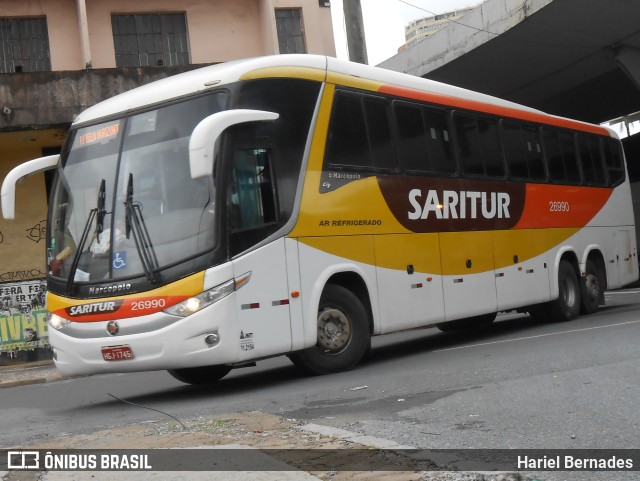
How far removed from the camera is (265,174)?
9969 mm

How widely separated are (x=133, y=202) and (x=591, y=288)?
10329 millimetres

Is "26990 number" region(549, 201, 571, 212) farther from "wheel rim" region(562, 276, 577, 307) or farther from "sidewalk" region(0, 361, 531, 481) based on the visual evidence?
"sidewalk" region(0, 361, 531, 481)

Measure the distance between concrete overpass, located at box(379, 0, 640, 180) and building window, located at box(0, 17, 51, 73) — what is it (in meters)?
9.52

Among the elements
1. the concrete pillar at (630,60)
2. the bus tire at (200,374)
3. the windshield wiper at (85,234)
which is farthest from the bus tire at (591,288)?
the windshield wiper at (85,234)

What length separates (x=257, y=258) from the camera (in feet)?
31.7

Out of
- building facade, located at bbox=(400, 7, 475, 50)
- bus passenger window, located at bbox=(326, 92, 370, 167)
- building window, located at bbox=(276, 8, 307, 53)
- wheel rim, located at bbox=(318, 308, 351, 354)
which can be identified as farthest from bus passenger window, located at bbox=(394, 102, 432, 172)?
building window, located at bbox=(276, 8, 307, 53)

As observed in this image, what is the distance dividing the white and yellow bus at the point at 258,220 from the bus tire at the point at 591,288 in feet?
13.4

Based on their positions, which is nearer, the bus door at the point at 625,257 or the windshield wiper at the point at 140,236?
the windshield wiper at the point at 140,236

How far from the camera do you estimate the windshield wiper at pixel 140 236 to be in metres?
9.30

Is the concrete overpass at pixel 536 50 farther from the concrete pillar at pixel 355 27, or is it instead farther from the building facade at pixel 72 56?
the concrete pillar at pixel 355 27

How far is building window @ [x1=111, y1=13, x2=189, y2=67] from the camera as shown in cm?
2453

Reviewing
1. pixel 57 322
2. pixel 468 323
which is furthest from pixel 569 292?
pixel 57 322

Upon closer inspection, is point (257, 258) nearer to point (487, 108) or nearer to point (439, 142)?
point (439, 142)

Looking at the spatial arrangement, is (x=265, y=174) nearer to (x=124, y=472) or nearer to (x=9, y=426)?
(x=9, y=426)
